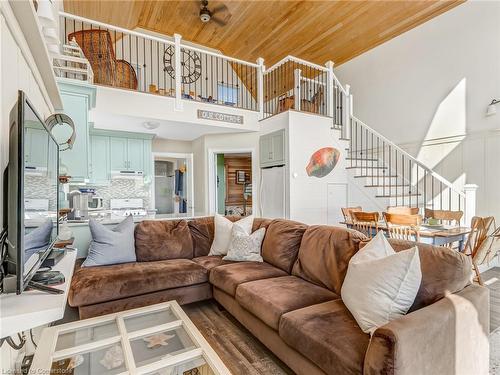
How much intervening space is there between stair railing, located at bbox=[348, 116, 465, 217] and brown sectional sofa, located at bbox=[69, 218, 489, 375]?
3.27 metres

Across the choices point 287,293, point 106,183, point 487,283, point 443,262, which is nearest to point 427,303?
point 443,262

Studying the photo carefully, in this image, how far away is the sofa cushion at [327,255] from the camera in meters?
2.10

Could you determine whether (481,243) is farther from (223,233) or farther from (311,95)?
(311,95)

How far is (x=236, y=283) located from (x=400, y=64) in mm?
5946

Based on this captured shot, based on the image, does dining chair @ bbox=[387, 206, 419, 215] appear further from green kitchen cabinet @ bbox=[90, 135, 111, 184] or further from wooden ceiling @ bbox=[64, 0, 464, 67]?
green kitchen cabinet @ bbox=[90, 135, 111, 184]

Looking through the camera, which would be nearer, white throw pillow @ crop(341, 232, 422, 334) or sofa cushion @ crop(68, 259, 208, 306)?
white throw pillow @ crop(341, 232, 422, 334)

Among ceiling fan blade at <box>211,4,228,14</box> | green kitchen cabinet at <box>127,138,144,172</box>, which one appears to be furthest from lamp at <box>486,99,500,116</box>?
green kitchen cabinet at <box>127,138,144,172</box>

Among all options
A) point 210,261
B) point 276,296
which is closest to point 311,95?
point 210,261

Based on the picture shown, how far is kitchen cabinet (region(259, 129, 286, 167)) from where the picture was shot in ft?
16.5

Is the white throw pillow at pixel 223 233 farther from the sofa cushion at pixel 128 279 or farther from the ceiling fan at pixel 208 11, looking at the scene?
the ceiling fan at pixel 208 11

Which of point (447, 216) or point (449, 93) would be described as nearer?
point (447, 216)

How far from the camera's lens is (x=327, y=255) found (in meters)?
2.25

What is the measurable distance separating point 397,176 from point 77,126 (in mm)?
5801

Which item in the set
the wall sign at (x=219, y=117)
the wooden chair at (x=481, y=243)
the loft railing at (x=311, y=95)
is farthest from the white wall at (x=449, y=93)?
the wall sign at (x=219, y=117)
